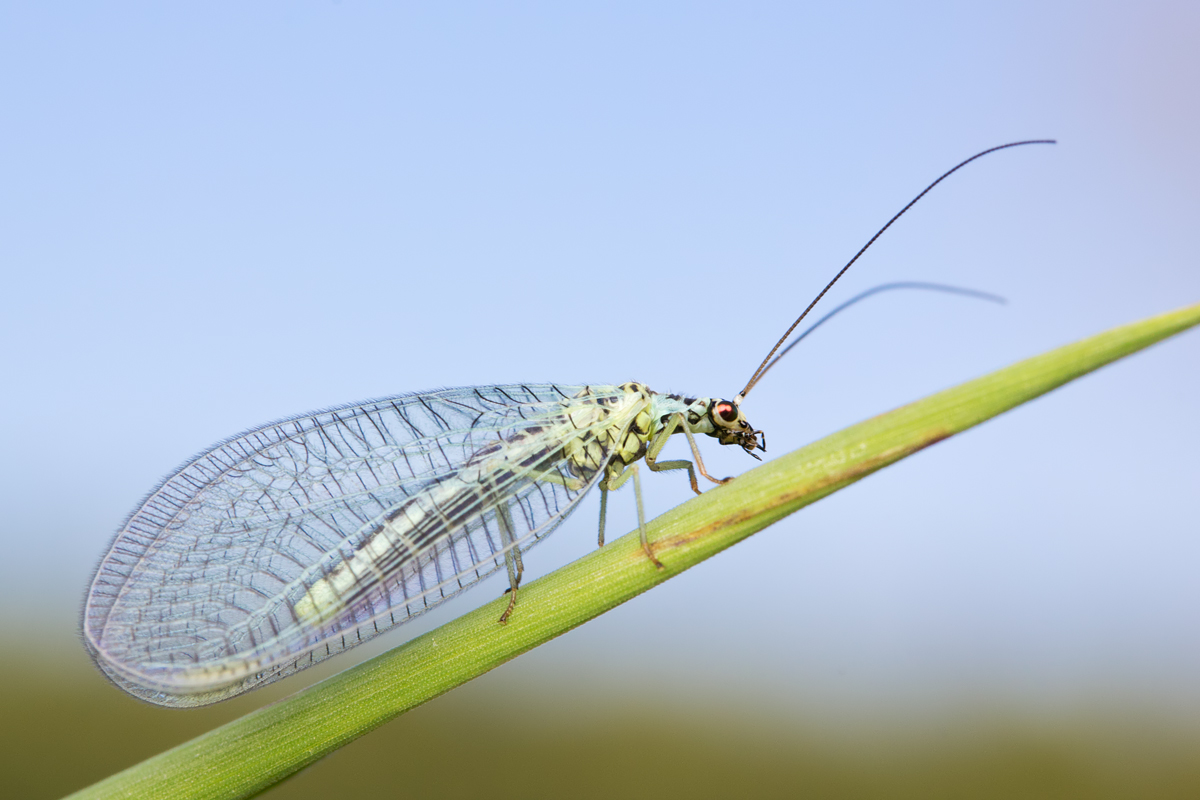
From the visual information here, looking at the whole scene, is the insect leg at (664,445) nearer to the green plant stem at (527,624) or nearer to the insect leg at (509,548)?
the insect leg at (509,548)

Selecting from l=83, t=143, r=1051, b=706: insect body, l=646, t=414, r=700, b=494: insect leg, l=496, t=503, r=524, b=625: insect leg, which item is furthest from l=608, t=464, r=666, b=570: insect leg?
l=496, t=503, r=524, b=625: insect leg

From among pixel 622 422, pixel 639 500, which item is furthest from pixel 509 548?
pixel 622 422

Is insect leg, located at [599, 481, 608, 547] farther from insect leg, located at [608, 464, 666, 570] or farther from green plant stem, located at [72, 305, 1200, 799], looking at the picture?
green plant stem, located at [72, 305, 1200, 799]

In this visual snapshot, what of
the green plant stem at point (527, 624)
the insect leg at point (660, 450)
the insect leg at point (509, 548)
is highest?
the insect leg at point (660, 450)

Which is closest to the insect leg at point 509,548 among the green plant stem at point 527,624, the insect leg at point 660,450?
the green plant stem at point 527,624

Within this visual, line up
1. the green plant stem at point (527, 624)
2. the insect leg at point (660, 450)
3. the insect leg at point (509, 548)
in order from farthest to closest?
the insect leg at point (660, 450) < the insect leg at point (509, 548) < the green plant stem at point (527, 624)

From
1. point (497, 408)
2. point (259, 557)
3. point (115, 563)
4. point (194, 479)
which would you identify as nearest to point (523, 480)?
point (497, 408)

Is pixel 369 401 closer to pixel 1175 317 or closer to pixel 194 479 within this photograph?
pixel 194 479

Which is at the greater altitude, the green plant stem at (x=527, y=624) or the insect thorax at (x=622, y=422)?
the insect thorax at (x=622, y=422)

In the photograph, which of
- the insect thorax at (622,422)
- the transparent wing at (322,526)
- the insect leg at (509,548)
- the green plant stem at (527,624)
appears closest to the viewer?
the green plant stem at (527,624)
